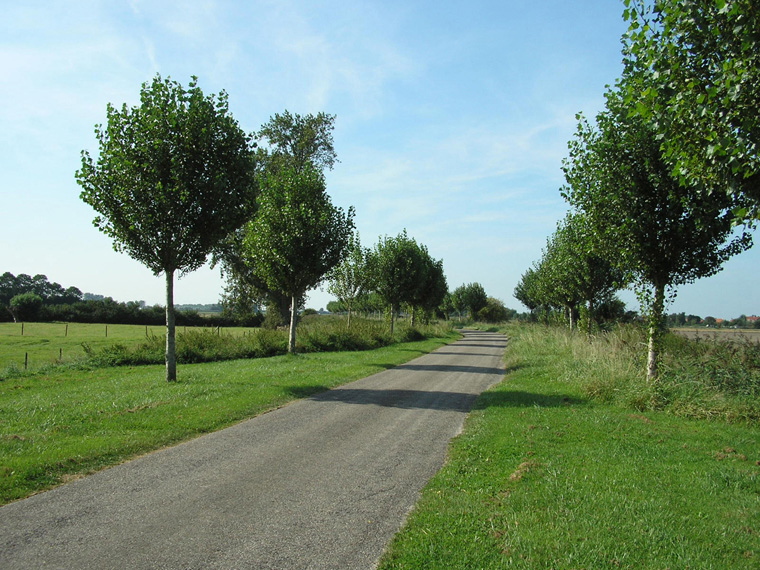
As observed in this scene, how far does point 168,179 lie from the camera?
45.8ft

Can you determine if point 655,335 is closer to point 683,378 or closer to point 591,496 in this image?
point 683,378

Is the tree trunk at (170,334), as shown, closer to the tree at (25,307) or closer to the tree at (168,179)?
the tree at (168,179)

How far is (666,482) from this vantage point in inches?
242

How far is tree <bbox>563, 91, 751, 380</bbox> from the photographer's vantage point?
1147cm

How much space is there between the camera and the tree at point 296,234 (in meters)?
21.1

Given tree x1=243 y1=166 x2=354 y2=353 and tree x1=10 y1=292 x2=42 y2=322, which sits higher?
tree x1=243 y1=166 x2=354 y2=353

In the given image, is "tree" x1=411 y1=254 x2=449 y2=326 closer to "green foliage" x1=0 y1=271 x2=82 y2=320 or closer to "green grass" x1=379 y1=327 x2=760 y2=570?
"green grass" x1=379 y1=327 x2=760 y2=570

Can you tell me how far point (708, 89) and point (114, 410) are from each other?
11.5m

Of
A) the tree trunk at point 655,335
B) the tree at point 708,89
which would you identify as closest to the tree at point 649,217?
the tree trunk at point 655,335

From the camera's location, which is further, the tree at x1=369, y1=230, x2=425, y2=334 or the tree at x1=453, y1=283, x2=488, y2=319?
the tree at x1=453, y1=283, x2=488, y2=319

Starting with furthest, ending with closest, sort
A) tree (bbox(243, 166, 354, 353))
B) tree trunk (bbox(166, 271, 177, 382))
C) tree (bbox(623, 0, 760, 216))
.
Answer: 1. tree (bbox(243, 166, 354, 353))
2. tree trunk (bbox(166, 271, 177, 382))
3. tree (bbox(623, 0, 760, 216))

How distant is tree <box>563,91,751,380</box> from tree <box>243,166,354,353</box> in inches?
467

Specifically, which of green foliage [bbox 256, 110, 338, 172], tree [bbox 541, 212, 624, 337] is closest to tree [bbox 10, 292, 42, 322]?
green foliage [bbox 256, 110, 338, 172]

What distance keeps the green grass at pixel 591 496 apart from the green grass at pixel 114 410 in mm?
4679
